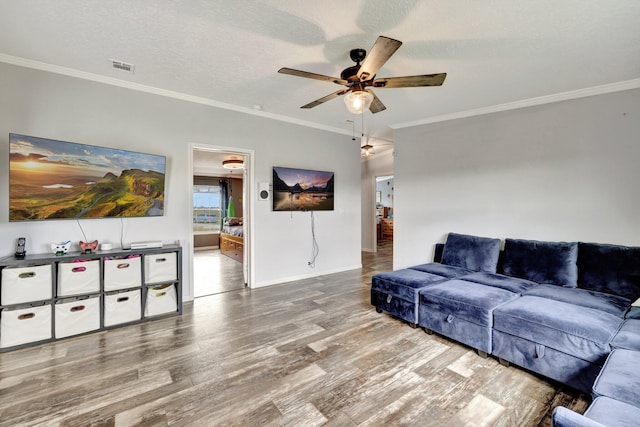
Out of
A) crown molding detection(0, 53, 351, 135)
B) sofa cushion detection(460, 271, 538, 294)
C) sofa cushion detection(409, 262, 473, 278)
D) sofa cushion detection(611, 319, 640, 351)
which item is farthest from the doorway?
sofa cushion detection(611, 319, 640, 351)

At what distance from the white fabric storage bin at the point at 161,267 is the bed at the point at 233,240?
3049 millimetres

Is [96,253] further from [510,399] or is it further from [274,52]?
[510,399]

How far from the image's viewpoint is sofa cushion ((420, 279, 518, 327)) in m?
2.53

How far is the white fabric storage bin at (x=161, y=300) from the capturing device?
322 centimetres

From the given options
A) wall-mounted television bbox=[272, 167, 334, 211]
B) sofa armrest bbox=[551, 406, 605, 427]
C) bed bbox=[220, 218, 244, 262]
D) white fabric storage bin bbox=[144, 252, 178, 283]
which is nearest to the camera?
sofa armrest bbox=[551, 406, 605, 427]

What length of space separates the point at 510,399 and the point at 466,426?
509mm

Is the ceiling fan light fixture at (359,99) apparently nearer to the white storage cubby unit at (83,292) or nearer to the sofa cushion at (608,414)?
the sofa cushion at (608,414)

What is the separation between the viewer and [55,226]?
299cm

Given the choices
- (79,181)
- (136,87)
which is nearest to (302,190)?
(136,87)

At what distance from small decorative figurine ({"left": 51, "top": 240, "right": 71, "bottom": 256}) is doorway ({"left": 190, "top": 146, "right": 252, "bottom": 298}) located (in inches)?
52.8

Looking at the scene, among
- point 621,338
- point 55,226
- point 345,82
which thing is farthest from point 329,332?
point 55,226

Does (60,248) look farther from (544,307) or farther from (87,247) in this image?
(544,307)

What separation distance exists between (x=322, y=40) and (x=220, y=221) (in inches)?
312

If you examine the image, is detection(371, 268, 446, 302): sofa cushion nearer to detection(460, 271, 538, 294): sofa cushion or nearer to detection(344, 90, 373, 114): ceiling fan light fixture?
detection(460, 271, 538, 294): sofa cushion
